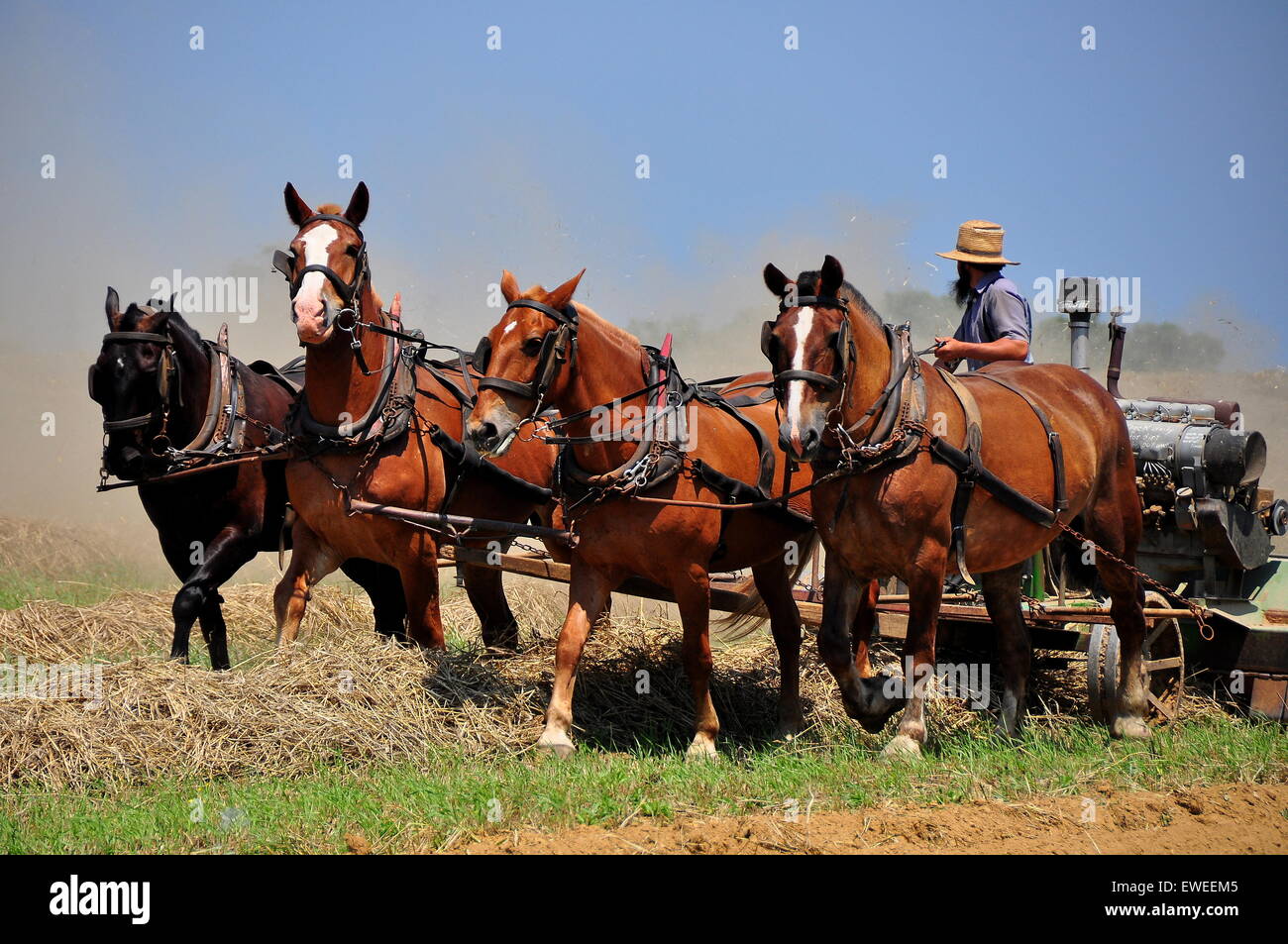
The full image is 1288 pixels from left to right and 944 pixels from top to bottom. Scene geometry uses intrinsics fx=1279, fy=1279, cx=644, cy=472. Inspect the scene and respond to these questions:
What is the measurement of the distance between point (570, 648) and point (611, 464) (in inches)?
36.8

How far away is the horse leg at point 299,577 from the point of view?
725 centimetres

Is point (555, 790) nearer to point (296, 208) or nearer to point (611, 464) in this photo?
point (611, 464)

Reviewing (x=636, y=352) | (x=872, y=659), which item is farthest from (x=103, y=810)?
(x=872, y=659)

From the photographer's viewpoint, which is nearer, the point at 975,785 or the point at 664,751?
the point at 975,785

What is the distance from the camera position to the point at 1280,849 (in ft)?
15.3

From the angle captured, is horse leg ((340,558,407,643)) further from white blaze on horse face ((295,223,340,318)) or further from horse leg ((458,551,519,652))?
white blaze on horse face ((295,223,340,318))

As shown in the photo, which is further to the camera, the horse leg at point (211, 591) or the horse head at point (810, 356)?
the horse leg at point (211, 591)

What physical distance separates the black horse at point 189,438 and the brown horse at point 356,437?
1.39ft

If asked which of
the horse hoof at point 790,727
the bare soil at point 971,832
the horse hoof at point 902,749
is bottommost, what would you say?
the horse hoof at point 790,727

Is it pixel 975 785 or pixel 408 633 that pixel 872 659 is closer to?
pixel 975 785

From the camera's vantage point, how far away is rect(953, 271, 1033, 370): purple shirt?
7.66 meters

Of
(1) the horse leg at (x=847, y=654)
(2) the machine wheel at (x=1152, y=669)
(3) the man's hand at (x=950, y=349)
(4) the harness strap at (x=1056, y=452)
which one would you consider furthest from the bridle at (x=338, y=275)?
(2) the machine wheel at (x=1152, y=669)

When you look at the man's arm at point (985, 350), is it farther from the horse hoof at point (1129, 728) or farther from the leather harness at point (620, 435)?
the horse hoof at point (1129, 728)
